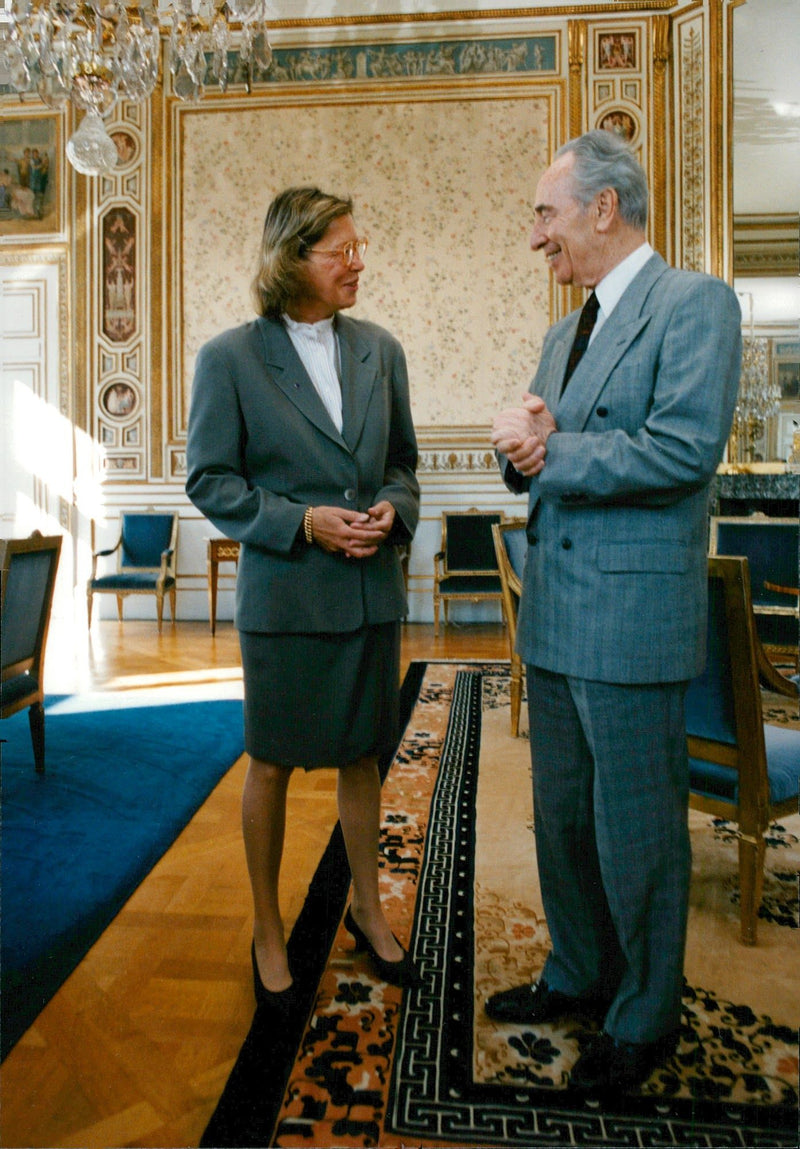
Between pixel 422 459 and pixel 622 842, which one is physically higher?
pixel 422 459

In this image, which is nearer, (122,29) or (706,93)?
(122,29)

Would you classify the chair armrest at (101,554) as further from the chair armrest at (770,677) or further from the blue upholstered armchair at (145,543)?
the chair armrest at (770,677)

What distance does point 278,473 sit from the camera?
1.32 m

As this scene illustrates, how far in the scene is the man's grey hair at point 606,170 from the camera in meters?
1.10

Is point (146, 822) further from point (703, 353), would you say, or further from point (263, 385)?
point (703, 353)

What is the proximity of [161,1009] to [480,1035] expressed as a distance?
0.55 m

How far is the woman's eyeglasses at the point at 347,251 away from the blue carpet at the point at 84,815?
1.39 metres

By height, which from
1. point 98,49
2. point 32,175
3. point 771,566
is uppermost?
point 32,175

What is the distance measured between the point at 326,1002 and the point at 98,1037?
1.24 feet

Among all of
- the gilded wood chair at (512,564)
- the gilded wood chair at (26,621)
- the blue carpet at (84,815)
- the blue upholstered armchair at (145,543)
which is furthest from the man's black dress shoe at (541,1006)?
the blue upholstered armchair at (145,543)

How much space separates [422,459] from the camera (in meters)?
5.88

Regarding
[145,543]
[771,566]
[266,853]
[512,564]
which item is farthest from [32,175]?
[266,853]

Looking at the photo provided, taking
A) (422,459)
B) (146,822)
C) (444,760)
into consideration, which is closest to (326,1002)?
(146,822)

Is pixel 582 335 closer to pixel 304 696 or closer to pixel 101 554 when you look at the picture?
pixel 304 696
